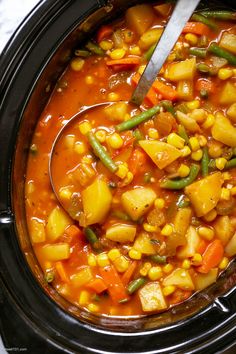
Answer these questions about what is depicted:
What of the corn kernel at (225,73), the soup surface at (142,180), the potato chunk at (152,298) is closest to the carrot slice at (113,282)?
the soup surface at (142,180)

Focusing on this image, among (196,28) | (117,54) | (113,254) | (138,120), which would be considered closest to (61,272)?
(113,254)

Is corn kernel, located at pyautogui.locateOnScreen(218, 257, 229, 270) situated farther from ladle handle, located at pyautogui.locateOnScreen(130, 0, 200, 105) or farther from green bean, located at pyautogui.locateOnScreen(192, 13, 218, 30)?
green bean, located at pyautogui.locateOnScreen(192, 13, 218, 30)

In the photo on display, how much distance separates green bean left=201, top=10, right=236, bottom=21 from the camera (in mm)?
4176

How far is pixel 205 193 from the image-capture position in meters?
3.97

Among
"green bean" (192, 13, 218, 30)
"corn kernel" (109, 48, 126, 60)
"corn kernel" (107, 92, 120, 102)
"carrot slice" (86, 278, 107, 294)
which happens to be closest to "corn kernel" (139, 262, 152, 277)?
"carrot slice" (86, 278, 107, 294)

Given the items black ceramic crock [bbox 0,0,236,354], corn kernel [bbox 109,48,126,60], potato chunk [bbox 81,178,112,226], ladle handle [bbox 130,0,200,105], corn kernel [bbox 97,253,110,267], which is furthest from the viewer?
corn kernel [bbox 109,48,126,60]

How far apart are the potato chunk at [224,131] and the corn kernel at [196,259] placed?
770 mm

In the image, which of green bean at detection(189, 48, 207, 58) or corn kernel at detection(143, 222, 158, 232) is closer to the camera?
corn kernel at detection(143, 222, 158, 232)

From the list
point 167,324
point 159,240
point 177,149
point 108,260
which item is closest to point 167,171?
point 177,149

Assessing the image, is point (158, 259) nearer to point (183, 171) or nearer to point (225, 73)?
point (183, 171)

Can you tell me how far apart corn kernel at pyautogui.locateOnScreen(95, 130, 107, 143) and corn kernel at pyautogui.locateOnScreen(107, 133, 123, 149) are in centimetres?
6

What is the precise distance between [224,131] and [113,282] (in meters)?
1.25

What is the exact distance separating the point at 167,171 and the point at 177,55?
0.79 meters

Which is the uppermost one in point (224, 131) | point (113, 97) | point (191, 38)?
point (191, 38)
